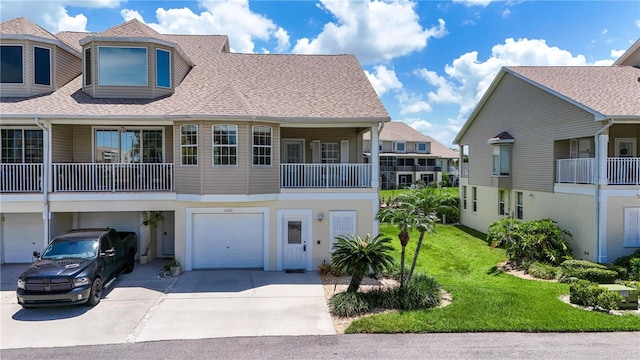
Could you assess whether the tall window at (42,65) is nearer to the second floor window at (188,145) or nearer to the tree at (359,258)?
the second floor window at (188,145)

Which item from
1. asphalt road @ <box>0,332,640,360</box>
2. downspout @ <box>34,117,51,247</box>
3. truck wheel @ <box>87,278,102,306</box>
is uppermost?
downspout @ <box>34,117,51,247</box>

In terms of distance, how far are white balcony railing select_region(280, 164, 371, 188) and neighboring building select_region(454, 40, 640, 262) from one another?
887 cm

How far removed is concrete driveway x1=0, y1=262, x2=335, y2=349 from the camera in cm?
873

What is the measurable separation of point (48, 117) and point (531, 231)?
19.1m

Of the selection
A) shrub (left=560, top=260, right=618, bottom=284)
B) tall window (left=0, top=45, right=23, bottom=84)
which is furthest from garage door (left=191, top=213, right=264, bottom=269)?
shrub (left=560, top=260, right=618, bottom=284)

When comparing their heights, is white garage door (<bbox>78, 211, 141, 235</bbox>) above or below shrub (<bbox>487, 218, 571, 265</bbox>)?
above

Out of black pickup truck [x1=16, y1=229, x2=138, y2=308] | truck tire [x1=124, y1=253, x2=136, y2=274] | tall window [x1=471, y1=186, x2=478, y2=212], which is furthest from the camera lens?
tall window [x1=471, y1=186, x2=478, y2=212]

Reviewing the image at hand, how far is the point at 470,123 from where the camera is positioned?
82.2ft

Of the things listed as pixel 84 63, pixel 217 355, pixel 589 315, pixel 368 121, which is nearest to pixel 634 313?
pixel 589 315

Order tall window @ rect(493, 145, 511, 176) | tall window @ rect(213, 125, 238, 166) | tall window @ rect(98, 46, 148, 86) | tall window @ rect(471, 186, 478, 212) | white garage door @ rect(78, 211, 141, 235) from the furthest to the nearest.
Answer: tall window @ rect(471, 186, 478, 212), tall window @ rect(493, 145, 511, 176), white garage door @ rect(78, 211, 141, 235), tall window @ rect(98, 46, 148, 86), tall window @ rect(213, 125, 238, 166)

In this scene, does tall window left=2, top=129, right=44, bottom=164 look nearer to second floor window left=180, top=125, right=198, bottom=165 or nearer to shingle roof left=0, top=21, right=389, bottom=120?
shingle roof left=0, top=21, right=389, bottom=120

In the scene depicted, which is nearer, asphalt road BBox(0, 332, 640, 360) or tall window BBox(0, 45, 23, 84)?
asphalt road BBox(0, 332, 640, 360)

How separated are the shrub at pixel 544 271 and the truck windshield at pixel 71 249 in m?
15.1

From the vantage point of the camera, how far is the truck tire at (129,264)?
13.5 m
